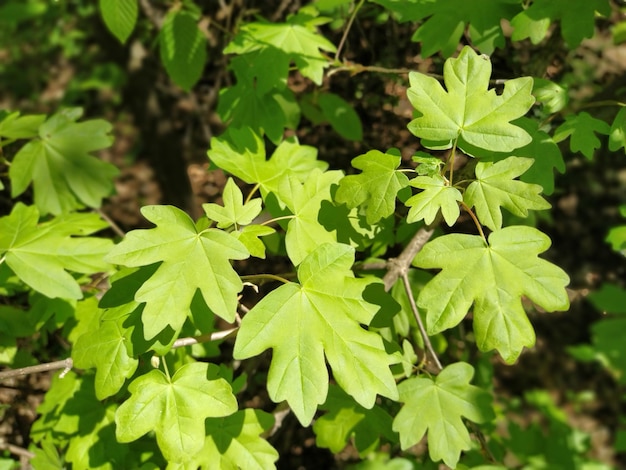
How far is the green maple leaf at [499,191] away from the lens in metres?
1.45

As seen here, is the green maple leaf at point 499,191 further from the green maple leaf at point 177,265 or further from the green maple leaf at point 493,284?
the green maple leaf at point 177,265

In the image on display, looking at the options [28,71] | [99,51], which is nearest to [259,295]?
[99,51]

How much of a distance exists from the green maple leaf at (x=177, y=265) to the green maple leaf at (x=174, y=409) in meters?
0.21

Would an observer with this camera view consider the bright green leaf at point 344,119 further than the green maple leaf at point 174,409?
Yes

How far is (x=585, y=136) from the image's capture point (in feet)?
5.65

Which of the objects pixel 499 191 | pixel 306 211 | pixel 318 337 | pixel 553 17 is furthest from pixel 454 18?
pixel 318 337

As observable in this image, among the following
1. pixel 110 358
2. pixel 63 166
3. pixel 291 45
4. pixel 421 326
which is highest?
pixel 291 45

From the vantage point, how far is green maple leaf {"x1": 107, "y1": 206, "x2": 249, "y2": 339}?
1.36 metres

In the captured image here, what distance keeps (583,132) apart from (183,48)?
185 cm

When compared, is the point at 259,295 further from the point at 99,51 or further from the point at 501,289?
the point at 99,51

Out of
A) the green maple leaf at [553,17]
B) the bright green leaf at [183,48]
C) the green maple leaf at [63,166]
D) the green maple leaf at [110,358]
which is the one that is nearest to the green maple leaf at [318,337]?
the green maple leaf at [110,358]

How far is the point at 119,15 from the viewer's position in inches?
90.5

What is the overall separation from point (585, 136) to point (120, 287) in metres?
1.48

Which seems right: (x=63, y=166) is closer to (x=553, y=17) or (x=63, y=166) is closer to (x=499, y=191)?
(x=499, y=191)
